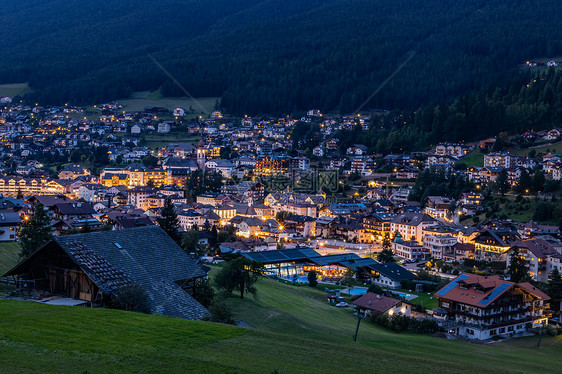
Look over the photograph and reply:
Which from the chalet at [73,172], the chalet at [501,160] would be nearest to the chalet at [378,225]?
the chalet at [501,160]

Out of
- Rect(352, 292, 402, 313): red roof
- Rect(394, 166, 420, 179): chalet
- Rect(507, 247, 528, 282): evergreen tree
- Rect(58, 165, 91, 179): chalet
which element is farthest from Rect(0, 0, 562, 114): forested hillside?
Rect(352, 292, 402, 313): red roof

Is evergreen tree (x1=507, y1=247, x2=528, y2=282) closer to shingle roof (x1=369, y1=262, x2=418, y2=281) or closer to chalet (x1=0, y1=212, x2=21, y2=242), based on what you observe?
shingle roof (x1=369, y1=262, x2=418, y2=281)

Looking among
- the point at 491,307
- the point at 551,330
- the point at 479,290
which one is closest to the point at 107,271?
the point at 491,307

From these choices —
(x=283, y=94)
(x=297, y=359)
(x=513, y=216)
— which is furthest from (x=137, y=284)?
(x=283, y=94)

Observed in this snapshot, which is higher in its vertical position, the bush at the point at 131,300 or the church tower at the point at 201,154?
the church tower at the point at 201,154

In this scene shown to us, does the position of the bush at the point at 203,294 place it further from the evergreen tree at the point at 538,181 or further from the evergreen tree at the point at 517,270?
the evergreen tree at the point at 538,181

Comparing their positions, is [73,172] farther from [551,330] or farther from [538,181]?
[551,330]
